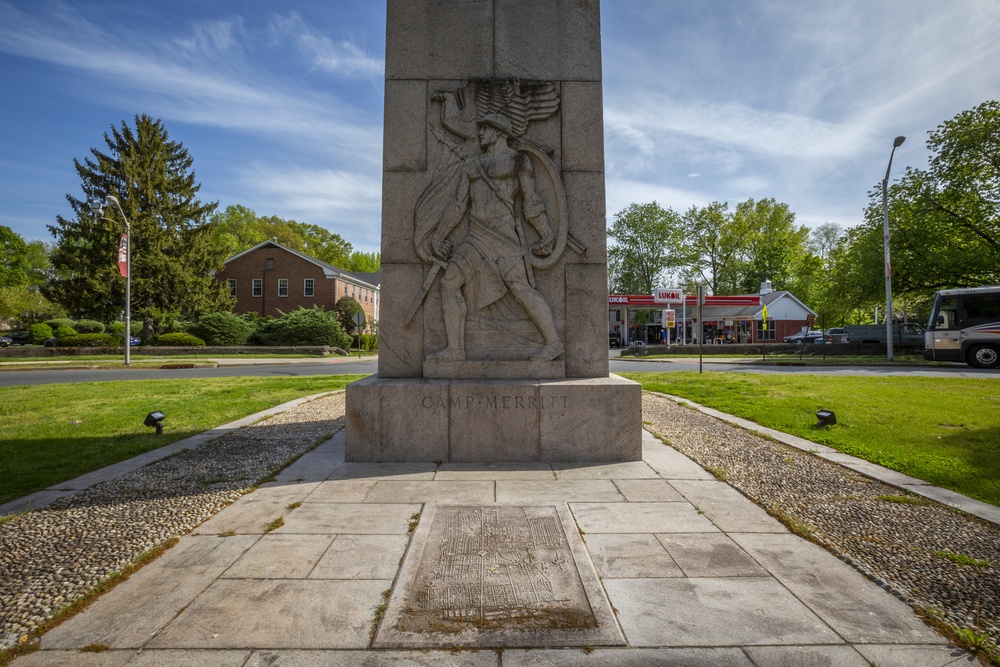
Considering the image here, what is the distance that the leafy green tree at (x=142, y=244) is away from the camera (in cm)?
A: 3159

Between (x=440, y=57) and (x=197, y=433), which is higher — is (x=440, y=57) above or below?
above

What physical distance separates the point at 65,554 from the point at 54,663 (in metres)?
1.34

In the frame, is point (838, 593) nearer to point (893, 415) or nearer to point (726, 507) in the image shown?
point (726, 507)

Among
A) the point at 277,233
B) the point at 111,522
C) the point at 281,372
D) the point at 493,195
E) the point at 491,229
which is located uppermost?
the point at 277,233

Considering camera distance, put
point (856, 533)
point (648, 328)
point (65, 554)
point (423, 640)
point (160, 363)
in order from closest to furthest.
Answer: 1. point (423, 640)
2. point (65, 554)
3. point (856, 533)
4. point (160, 363)
5. point (648, 328)

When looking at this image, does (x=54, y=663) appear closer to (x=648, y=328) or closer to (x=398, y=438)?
(x=398, y=438)

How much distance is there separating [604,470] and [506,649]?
2.92 m

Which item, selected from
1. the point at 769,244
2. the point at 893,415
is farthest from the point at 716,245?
the point at 893,415

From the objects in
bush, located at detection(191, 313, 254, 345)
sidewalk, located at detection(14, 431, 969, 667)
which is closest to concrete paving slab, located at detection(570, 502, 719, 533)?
sidewalk, located at detection(14, 431, 969, 667)

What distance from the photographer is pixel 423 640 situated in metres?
2.14

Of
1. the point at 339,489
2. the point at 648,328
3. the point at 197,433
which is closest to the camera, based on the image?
the point at 339,489

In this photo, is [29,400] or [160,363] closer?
[29,400]

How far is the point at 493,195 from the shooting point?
5.55m

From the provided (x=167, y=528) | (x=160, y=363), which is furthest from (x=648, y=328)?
(x=167, y=528)
